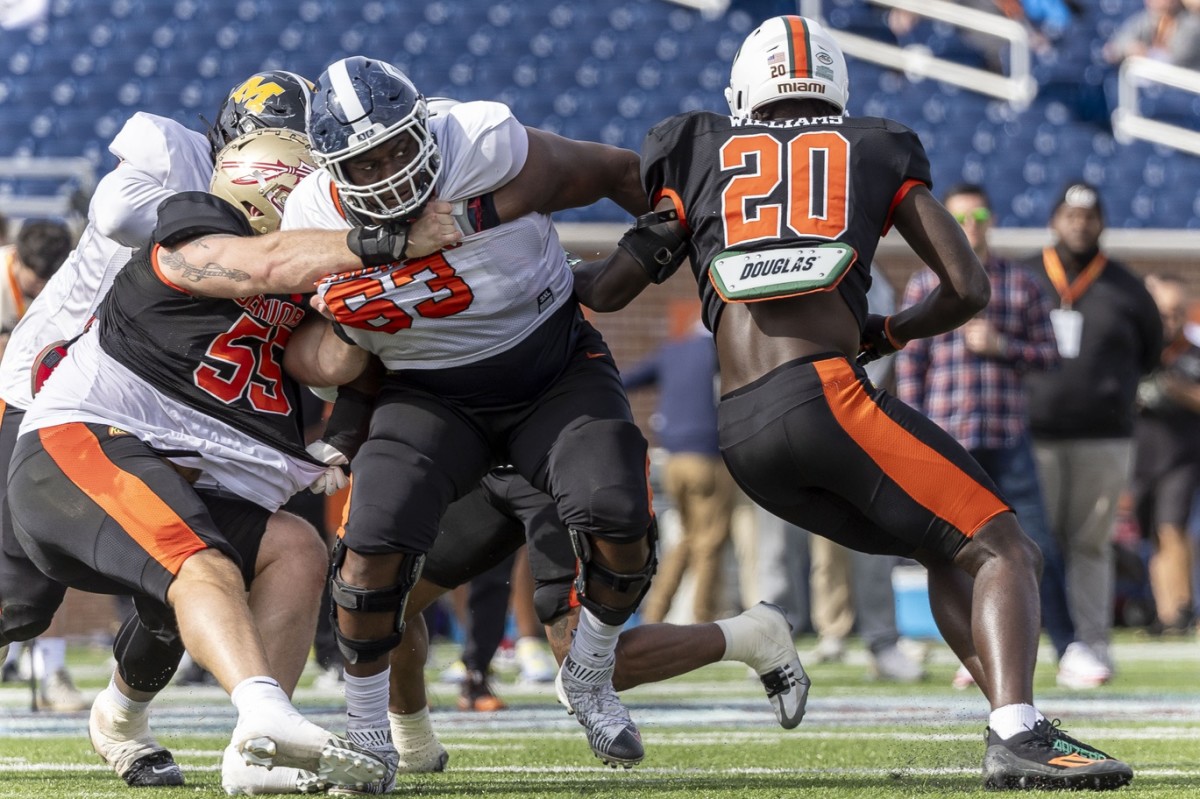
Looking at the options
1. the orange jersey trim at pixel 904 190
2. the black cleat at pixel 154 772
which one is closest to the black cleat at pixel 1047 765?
the orange jersey trim at pixel 904 190

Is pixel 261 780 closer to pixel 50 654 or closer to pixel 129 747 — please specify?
pixel 129 747

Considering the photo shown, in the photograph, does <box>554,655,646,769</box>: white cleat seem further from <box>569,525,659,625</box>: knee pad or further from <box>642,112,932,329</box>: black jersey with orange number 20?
<box>642,112,932,329</box>: black jersey with orange number 20

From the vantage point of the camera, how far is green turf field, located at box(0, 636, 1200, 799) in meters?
4.22

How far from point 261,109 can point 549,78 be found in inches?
401

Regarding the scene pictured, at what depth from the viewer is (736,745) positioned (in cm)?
534

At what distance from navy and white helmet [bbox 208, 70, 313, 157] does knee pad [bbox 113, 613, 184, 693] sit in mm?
1293

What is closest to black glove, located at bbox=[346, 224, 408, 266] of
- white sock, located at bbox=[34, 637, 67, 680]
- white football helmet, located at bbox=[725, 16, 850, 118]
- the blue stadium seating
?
white football helmet, located at bbox=[725, 16, 850, 118]

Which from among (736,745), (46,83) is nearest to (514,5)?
(46,83)

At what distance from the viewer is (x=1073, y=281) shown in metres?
8.59

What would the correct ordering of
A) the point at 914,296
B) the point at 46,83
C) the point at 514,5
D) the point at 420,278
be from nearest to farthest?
the point at 420,278 → the point at 914,296 → the point at 46,83 → the point at 514,5

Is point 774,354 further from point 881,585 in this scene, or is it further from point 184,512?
point 881,585

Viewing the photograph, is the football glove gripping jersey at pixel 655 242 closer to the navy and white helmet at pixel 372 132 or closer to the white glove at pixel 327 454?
the navy and white helmet at pixel 372 132

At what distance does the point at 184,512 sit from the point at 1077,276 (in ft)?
19.1

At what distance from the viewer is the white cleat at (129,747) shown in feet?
14.9
